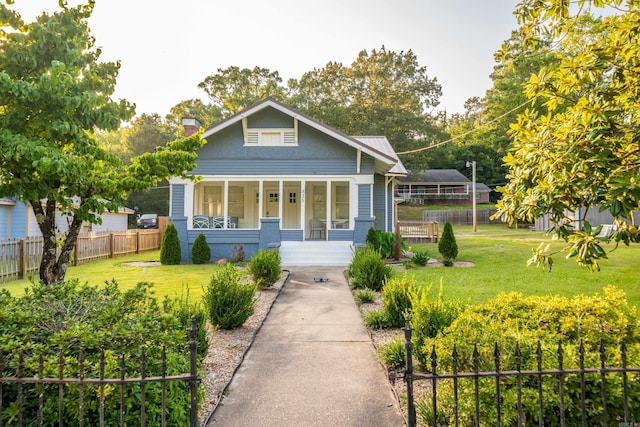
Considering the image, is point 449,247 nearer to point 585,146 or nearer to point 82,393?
point 585,146

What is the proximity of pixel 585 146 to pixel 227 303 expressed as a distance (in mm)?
4993

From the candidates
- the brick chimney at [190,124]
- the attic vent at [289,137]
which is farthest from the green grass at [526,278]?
the brick chimney at [190,124]

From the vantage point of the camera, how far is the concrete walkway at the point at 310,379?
3191 mm

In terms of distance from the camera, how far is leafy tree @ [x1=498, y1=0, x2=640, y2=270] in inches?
110

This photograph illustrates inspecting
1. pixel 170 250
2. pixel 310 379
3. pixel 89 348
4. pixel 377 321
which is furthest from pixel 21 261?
pixel 310 379

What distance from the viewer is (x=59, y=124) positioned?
4.25 meters

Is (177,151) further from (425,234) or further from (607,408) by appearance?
(425,234)

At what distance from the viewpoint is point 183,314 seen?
432 cm

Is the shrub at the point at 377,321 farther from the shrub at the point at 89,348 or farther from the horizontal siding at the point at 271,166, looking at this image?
the horizontal siding at the point at 271,166

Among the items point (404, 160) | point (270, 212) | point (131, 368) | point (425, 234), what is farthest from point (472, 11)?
point (404, 160)

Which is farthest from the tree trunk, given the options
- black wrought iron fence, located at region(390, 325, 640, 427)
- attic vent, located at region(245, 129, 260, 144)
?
attic vent, located at region(245, 129, 260, 144)

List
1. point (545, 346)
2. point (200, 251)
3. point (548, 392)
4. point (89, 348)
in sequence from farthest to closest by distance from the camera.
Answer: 1. point (200, 251)
2. point (545, 346)
3. point (89, 348)
4. point (548, 392)

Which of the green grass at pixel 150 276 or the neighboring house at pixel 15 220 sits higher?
the neighboring house at pixel 15 220

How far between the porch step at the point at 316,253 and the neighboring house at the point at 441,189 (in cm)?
3854
